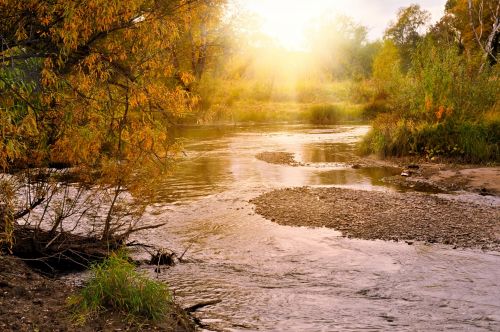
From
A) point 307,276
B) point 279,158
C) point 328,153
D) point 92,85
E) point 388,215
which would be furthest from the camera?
point 328,153

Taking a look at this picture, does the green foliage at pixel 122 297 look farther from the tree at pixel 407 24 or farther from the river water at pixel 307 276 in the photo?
the tree at pixel 407 24

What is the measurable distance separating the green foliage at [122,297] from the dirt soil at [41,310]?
13cm

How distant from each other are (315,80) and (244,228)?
48251mm

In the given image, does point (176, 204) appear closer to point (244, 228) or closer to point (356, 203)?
point (244, 228)

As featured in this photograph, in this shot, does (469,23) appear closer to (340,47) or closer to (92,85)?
(340,47)

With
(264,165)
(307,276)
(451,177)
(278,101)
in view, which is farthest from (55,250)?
(278,101)

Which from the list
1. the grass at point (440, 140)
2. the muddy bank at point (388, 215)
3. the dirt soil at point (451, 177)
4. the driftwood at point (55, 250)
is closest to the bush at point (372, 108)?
the grass at point (440, 140)

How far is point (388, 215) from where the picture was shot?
12570mm

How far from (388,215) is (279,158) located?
10796 mm

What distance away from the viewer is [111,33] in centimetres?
772

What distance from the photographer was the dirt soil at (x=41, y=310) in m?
5.67

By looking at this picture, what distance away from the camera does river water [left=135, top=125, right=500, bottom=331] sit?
22.8ft

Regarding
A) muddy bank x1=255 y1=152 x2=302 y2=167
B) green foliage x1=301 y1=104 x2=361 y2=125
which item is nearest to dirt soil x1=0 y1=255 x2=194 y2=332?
muddy bank x1=255 y1=152 x2=302 y2=167

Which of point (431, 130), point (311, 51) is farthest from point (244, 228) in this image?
point (311, 51)
